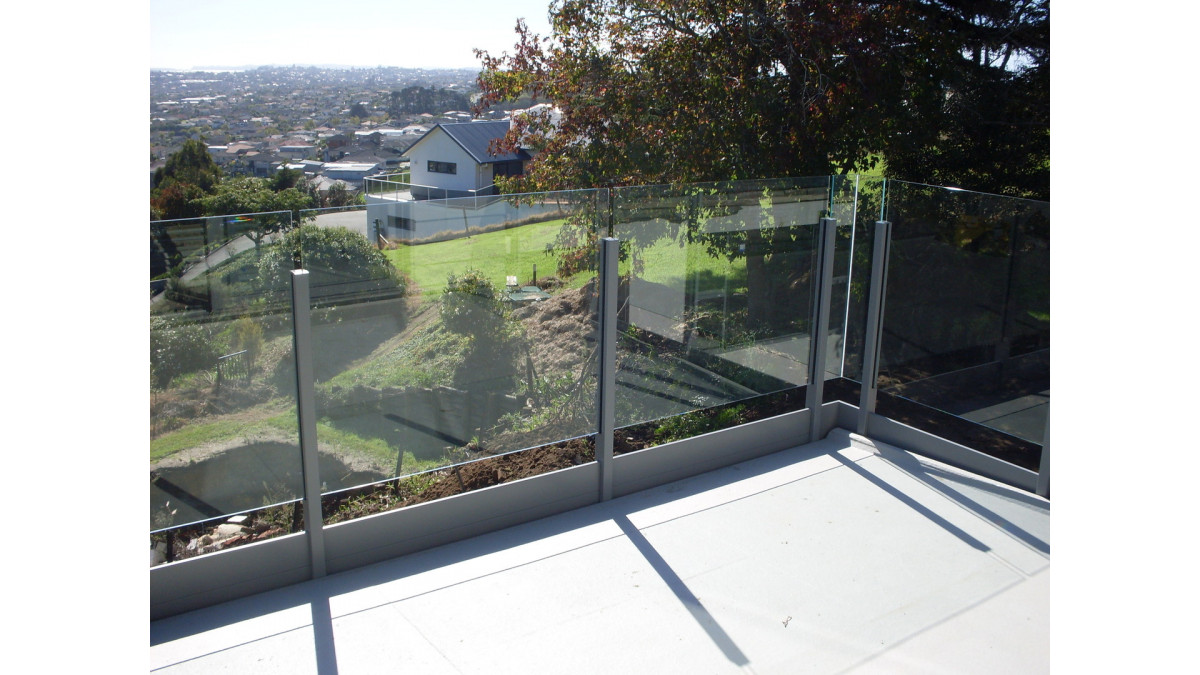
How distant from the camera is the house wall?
4975 cm

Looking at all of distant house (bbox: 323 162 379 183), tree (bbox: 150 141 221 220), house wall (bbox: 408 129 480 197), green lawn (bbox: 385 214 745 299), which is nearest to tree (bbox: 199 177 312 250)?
tree (bbox: 150 141 221 220)

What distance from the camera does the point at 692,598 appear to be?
12.7ft

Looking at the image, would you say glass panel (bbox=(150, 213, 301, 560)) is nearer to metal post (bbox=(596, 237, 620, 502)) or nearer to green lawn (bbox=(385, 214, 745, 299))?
green lawn (bbox=(385, 214, 745, 299))

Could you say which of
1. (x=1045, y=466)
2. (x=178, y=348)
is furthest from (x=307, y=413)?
(x=1045, y=466)

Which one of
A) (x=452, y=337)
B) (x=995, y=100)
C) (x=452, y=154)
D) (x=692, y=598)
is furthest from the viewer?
(x=452, y=154)

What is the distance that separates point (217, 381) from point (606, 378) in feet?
6.86

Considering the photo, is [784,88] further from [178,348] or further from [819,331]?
[178,348]

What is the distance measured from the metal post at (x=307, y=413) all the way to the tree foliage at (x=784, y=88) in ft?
15.9

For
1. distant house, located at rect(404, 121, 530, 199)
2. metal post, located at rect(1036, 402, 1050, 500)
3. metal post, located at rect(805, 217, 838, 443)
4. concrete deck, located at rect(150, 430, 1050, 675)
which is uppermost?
distant house, located at rect(404, 121, 530, 199)

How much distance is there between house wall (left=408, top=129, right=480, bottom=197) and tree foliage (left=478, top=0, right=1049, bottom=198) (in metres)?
40.8

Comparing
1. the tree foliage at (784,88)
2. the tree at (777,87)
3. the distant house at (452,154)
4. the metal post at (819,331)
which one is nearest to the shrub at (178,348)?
the metal post at (819,331)

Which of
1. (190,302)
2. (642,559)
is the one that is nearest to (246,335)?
(190,302)

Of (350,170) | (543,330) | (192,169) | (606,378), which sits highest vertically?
(350,170)
